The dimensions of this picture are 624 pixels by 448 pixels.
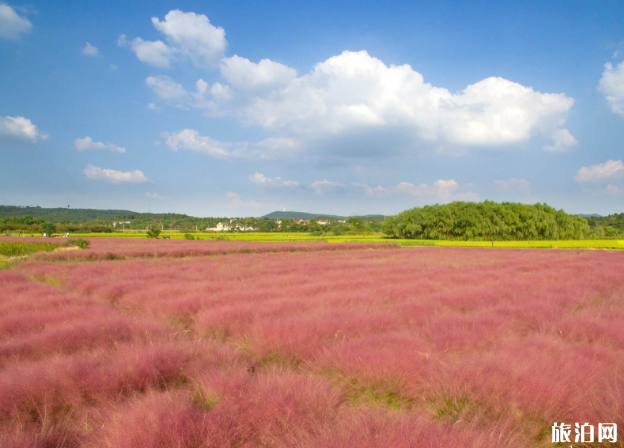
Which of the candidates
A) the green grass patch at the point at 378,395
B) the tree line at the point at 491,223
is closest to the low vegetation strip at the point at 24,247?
the green grass patch at the point at 378,395

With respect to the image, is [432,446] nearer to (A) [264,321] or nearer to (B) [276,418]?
(B) [276,418]

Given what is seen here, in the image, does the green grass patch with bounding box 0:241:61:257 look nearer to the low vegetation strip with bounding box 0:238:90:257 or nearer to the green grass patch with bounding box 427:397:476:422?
the low vegetation strip with bounding box 0:238:90:257

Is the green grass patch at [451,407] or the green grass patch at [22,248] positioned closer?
the green grass patch at [451,407]

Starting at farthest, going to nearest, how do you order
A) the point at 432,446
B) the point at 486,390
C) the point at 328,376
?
the point at 328,376
the point at 486,390
the point at 432,446

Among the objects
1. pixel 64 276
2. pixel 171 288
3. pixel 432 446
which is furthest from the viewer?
pixel 64 276

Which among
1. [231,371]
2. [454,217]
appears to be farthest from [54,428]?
[454,217]

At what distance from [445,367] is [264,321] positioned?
2.78 m

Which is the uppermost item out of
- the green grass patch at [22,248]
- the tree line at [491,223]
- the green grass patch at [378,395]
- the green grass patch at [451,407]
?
the tree line at [491,223]

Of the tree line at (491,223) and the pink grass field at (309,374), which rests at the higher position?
the tree line at (491,223)

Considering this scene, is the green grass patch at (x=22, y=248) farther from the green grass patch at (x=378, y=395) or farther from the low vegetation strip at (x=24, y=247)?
the green grass patch at (x=378, y=395)

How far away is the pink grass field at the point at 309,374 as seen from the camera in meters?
2.47

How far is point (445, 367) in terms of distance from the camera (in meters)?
3.46

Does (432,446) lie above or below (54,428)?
above

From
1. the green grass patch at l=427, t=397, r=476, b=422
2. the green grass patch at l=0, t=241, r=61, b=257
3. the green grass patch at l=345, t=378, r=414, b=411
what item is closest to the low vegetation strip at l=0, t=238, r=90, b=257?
the green grass patch at l=0, t=241, r=61, b=257
